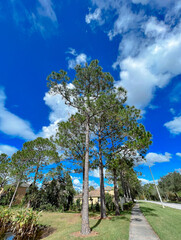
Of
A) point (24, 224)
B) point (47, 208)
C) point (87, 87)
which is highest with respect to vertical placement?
point (87, 87)

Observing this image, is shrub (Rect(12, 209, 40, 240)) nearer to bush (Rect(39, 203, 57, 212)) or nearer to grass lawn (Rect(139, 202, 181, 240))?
grass lawn (Rect(139, 202, 181, 240))

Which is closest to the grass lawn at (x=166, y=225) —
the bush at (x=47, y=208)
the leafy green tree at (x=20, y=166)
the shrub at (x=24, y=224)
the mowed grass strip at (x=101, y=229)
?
the mowed grass strip at (x=101, y=229)

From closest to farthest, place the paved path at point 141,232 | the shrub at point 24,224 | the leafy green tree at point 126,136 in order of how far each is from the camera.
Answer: the paved path at point 141,232
the shrub at point 24,224
the leafy green tree at point 126,136

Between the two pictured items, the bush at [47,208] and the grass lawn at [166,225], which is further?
the bush at [47,208]

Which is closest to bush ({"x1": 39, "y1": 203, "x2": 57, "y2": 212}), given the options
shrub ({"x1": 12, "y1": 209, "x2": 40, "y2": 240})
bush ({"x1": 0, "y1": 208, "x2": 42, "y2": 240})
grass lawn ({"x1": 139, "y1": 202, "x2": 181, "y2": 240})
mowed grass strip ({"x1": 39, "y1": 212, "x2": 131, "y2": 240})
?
mowed grass strip ({"x1": 39, "y1": 212, "x2": 131, "y2": 240})

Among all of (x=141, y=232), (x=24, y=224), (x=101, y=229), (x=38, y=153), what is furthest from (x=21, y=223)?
(x=38, y=153)

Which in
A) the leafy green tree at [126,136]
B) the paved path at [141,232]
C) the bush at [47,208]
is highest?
the leafy green tree at [126,136]

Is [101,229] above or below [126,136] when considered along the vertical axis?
below

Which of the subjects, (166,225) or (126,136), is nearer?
(166,225)

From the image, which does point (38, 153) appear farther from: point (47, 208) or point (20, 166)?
point (47, 208)

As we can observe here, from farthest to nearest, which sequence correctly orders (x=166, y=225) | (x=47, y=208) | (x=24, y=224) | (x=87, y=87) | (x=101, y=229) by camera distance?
(x=47, y=208)
(x=87, y=87)
(x=166, y=225)
(x=101, y=229)
(x=24, y=224)

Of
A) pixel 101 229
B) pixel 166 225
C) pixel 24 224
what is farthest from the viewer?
pixel 166 225

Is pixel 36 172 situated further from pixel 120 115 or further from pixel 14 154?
pixel 120 115

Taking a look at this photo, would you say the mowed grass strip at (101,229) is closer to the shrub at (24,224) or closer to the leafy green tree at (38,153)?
the shrub at (24,224)
